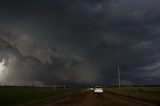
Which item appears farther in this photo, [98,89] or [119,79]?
[119,79]

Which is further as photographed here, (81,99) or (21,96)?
(21,96)

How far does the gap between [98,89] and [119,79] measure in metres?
44.6

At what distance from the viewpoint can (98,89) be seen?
64875 mm

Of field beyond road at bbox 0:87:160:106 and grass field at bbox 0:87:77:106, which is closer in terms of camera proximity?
field beyond road at bbox 0:87:160:106

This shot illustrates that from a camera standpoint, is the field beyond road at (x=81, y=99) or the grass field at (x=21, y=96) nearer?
the field beyond road at (x=81, y=99)

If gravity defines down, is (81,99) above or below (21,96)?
above

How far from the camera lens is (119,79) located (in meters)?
108
